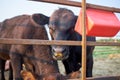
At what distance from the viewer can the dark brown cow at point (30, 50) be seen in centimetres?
376

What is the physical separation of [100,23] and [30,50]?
1766 mm

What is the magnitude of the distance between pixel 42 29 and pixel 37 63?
79 cm

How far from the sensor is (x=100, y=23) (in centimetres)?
287

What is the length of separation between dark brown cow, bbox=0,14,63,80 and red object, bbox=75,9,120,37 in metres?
0.93

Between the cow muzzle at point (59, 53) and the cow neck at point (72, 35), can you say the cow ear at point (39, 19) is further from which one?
the cow muzzle at point (59, 53)

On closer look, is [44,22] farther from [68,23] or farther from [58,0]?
[58,0]

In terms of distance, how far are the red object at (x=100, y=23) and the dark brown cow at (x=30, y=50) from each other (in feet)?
3.06

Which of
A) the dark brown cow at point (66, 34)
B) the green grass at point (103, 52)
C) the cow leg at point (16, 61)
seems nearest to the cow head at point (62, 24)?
the dark brown cow at point (66, 34)

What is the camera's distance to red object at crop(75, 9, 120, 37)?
284 centimetres

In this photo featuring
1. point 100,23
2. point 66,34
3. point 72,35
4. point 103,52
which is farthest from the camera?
point 103,52

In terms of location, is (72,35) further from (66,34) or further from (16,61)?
(16,61)

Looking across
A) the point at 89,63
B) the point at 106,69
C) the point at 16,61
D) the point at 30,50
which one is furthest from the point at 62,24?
the point at 106,69

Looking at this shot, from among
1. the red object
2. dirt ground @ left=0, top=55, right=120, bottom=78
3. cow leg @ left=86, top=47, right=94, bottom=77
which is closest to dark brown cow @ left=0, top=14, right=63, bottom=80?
the red object

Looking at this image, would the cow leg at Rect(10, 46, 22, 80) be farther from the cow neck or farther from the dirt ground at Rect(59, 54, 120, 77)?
the dirt ground at Rect(59, 54, 120, 77)
